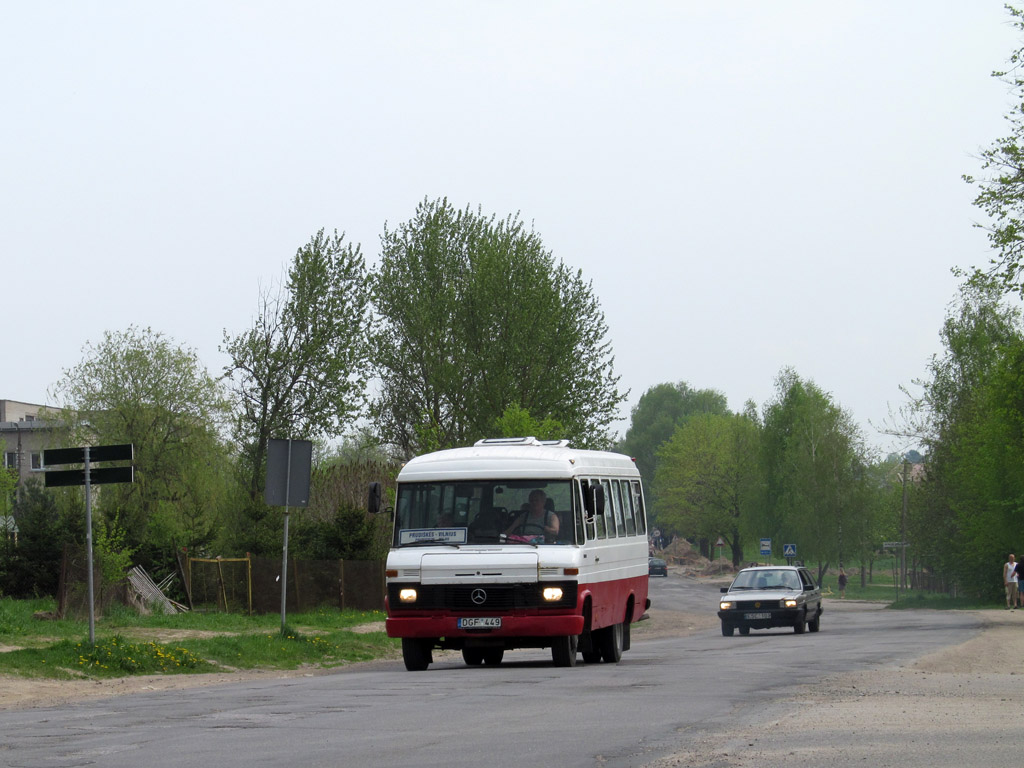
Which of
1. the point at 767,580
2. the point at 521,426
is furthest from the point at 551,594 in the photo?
the point at 521,426

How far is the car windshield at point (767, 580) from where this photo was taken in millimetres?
31453

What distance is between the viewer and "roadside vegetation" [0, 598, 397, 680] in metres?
17.9

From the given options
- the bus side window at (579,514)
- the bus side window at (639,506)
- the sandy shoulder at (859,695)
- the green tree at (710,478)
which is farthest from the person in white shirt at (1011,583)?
the green tree at (710,478)

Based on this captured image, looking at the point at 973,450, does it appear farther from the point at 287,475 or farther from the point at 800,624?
the point at 287,475

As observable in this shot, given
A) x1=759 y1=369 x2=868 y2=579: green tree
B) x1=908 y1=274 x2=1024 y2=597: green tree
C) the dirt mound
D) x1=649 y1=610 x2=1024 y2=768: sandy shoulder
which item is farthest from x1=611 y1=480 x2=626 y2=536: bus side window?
the dirt mound

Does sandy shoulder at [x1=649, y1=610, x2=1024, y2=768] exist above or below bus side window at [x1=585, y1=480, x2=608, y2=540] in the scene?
below

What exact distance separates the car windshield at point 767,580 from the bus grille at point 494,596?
15.5 metres

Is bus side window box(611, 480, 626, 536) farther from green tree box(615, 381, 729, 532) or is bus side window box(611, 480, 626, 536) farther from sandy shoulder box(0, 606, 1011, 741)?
green tree box(615, 381, 729, 532)

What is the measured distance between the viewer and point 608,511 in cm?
1922

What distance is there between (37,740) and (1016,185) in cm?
3099

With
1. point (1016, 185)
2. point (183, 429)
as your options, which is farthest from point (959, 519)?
point (183, 429)

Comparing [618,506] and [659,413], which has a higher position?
[659,413]

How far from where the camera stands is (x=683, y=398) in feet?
491

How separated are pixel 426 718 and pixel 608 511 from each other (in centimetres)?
838
